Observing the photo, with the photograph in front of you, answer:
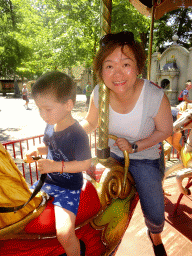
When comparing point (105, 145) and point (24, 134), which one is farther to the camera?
point (24, 134)

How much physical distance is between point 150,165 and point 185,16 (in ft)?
113

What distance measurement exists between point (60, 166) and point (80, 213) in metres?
0.33

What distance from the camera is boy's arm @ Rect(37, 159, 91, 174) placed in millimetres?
1206

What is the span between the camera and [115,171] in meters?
1.55

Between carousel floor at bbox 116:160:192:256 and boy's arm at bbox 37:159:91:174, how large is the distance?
1540 millimetres

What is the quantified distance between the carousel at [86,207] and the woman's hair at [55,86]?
365 mm

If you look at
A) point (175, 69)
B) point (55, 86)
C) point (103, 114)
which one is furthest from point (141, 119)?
point (175, 69)

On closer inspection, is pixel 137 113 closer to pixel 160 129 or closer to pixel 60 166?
pixel 160 129

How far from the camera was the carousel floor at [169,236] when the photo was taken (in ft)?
7.59

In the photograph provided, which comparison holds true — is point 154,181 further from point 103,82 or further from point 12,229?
point 12,229

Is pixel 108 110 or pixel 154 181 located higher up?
pixel 108 110

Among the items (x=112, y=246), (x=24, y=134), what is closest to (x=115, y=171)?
(x=112, y=246)

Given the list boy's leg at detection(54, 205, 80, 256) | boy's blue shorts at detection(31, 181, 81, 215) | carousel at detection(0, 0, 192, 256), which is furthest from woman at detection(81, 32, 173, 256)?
boy's leg at detection(54, 205, 80, 256)

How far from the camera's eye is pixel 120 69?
55.5 inches
